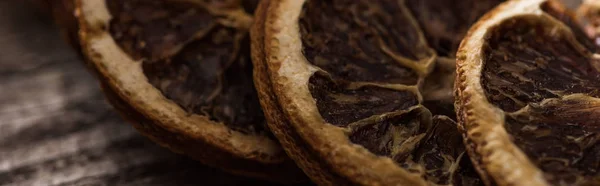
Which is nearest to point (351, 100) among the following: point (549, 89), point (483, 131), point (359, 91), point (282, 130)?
point (359, 91)

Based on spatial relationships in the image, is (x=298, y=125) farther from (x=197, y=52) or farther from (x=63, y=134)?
(x=63, y=134)

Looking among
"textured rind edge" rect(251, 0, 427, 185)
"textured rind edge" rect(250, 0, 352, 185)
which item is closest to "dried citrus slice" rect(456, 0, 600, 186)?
"textured rind edge" rect(251, 0, 427, 185)

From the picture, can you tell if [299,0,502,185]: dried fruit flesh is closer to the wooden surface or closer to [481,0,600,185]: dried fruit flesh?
[481,0,600,185]: dried fruit flesh

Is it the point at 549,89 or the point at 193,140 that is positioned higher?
the point at 549,89

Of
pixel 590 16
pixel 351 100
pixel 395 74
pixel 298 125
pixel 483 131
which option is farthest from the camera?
pixel 590 16

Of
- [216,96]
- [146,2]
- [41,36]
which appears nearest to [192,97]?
[216,96]

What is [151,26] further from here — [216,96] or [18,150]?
[18,150]

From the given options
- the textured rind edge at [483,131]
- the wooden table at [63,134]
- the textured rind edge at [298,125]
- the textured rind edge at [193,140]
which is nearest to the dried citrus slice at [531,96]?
the textured rind edge at [483,131]

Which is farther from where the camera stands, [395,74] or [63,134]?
[63,134]
